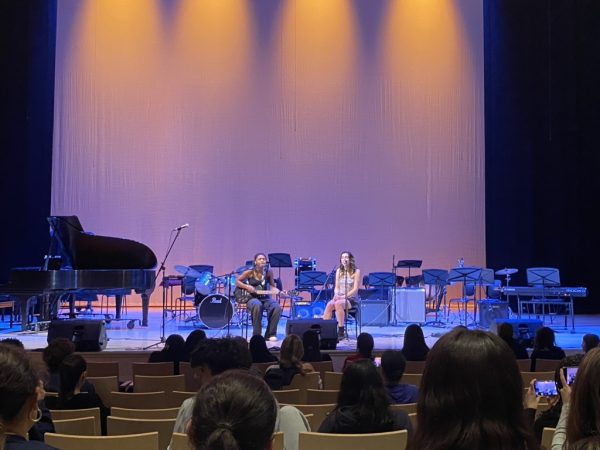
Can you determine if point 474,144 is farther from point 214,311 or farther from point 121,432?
point 121,432

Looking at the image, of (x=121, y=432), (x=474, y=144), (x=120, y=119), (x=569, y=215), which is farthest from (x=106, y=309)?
(x=121, y=432)

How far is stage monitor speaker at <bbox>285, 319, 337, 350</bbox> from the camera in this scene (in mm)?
8312

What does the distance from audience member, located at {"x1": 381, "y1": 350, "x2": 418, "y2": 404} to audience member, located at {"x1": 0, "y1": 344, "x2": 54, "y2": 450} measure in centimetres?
253

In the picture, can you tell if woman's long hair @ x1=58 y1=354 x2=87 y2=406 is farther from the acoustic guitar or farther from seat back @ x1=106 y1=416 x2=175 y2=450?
the acoustic guitar

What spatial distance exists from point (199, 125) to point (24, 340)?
6.83 m

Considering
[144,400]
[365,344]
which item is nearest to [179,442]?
[144,400]

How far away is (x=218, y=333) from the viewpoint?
413 inches

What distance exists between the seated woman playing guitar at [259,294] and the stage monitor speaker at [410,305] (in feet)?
8.26

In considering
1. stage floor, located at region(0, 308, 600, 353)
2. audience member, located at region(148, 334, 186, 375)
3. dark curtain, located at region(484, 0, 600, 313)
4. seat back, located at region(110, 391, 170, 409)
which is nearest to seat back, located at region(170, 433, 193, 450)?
seat back, located at region(110, 391, 170, 409)

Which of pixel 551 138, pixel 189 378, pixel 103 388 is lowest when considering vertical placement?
pixel 189 378

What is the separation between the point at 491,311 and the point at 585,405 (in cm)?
976

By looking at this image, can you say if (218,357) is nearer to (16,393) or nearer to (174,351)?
(16,393)

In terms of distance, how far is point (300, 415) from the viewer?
3.10 m

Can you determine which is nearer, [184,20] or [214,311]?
[214,311]
